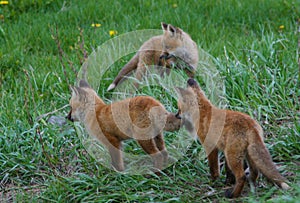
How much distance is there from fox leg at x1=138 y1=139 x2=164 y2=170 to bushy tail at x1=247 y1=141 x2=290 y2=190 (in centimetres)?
108

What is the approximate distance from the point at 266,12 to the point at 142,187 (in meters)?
5.66

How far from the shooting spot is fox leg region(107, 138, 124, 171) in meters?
5.62

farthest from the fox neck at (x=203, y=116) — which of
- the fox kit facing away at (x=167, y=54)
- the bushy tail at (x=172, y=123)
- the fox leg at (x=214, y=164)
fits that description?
the fox kit facing away at (x=167, y=54)

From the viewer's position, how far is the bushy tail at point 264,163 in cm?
467

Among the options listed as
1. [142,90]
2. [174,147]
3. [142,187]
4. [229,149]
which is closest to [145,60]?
[142,90]

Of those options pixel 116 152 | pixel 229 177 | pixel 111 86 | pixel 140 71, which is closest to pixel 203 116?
pixel 229 177

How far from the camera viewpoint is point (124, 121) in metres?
5.45

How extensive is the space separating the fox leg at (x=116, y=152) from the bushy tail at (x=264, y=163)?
146 cm

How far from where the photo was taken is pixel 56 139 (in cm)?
636

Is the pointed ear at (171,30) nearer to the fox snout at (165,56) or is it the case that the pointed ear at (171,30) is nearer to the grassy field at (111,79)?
the fox snout at (165,56)

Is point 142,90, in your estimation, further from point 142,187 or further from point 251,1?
point 251,1

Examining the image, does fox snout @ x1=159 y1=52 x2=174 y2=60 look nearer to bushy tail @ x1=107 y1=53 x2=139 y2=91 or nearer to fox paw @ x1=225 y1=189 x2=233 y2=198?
bushy tail @ x1=107 y1=53 x2=139 y2=91

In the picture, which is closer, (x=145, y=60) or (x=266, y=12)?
(x=145, y=60)

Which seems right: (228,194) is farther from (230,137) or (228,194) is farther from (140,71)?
(140,71)
